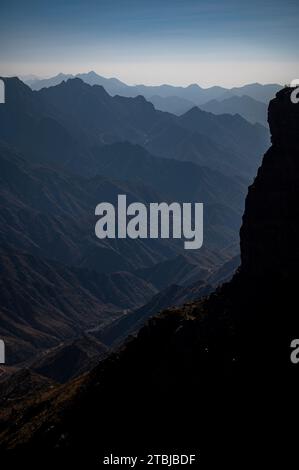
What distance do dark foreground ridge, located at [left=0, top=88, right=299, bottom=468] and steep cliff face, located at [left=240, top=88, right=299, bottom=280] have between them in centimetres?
18

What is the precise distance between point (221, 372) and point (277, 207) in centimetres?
3177

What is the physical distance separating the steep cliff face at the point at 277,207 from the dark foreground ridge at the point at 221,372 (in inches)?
7.2

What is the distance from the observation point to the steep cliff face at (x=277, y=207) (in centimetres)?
9388

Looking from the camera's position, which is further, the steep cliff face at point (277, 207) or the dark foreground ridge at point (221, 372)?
the steep cliff face at point (277, 207)

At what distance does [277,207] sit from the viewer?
97938 mm

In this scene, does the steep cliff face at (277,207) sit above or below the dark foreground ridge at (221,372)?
above

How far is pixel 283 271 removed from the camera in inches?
3637

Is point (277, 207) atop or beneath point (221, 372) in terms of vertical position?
atop

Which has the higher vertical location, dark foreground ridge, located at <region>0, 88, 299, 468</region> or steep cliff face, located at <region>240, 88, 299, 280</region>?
steep cliff face, located at <region>240, 88, 299, 280</region>

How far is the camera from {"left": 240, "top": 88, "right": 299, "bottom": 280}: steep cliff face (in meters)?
93.9

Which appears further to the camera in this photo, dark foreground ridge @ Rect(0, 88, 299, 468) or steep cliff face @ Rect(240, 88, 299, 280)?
steep cliff face @ Rect(240, 88, 299, 280)
